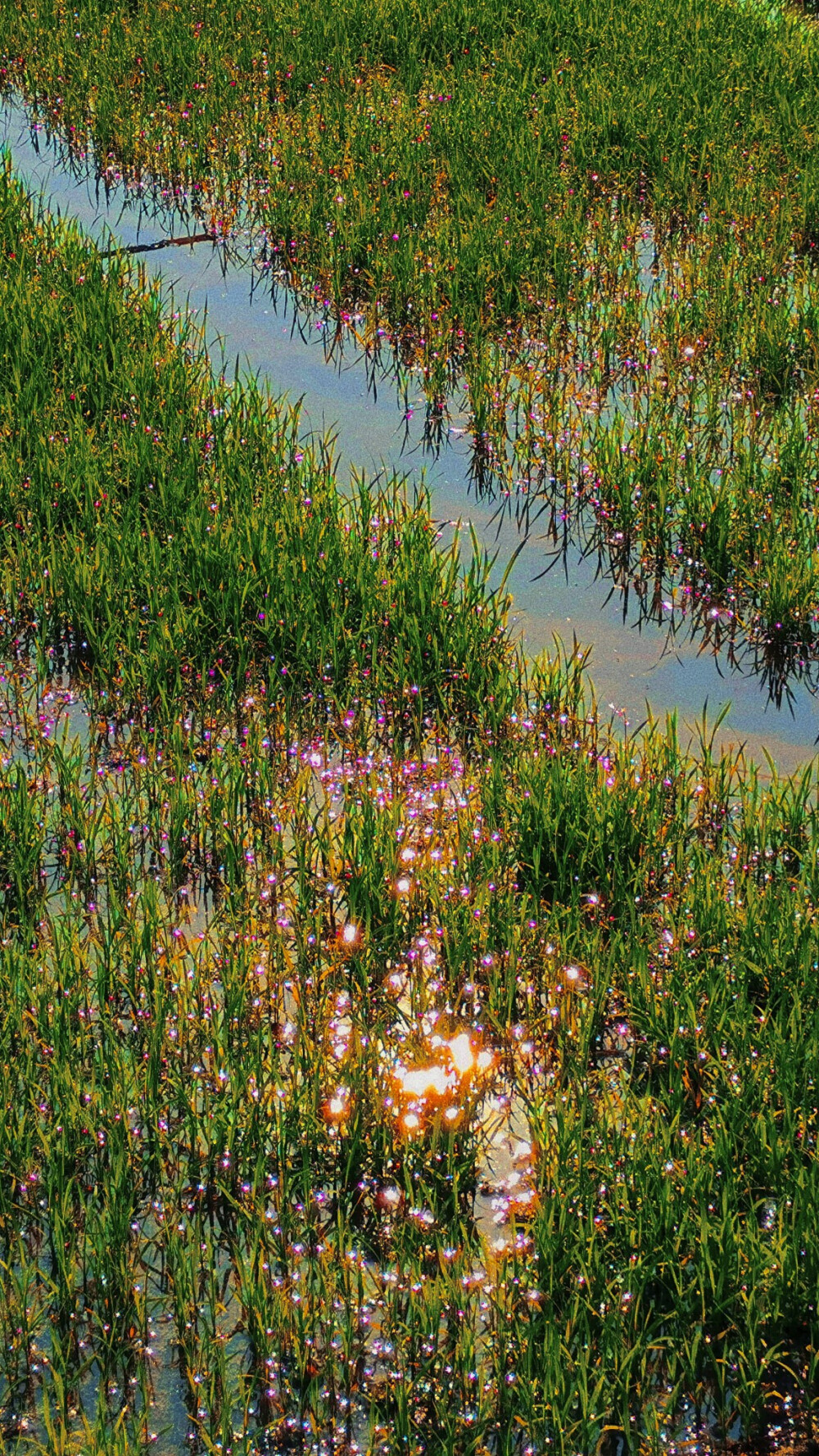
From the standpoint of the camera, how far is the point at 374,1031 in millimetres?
2213

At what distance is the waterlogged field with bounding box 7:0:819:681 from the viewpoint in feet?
11.6

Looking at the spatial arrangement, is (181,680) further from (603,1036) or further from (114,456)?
(603,1036)

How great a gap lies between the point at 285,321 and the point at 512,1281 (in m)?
3.52

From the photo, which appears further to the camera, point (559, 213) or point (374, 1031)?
point (559, 213)

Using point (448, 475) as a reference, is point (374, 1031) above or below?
below

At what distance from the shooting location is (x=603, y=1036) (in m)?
2.23

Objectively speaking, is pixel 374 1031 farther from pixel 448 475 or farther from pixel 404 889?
pixel 448 475

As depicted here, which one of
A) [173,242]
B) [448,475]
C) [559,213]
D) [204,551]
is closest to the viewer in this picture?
[204,551]

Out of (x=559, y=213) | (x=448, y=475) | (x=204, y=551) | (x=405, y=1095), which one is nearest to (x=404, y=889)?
(x=405, y=1095)

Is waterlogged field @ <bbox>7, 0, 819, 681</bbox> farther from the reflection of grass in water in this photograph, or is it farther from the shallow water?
the reflection of grass in water

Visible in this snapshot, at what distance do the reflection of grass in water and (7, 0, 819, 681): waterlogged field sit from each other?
575 millimetres

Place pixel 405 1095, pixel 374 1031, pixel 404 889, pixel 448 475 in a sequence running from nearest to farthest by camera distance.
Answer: pixel 405 1095, pixel 374 1031, pixel 404 889, pixel 448 475

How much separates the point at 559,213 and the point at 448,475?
5.37 ft

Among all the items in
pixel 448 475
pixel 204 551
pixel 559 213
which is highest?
pixel 559 213
